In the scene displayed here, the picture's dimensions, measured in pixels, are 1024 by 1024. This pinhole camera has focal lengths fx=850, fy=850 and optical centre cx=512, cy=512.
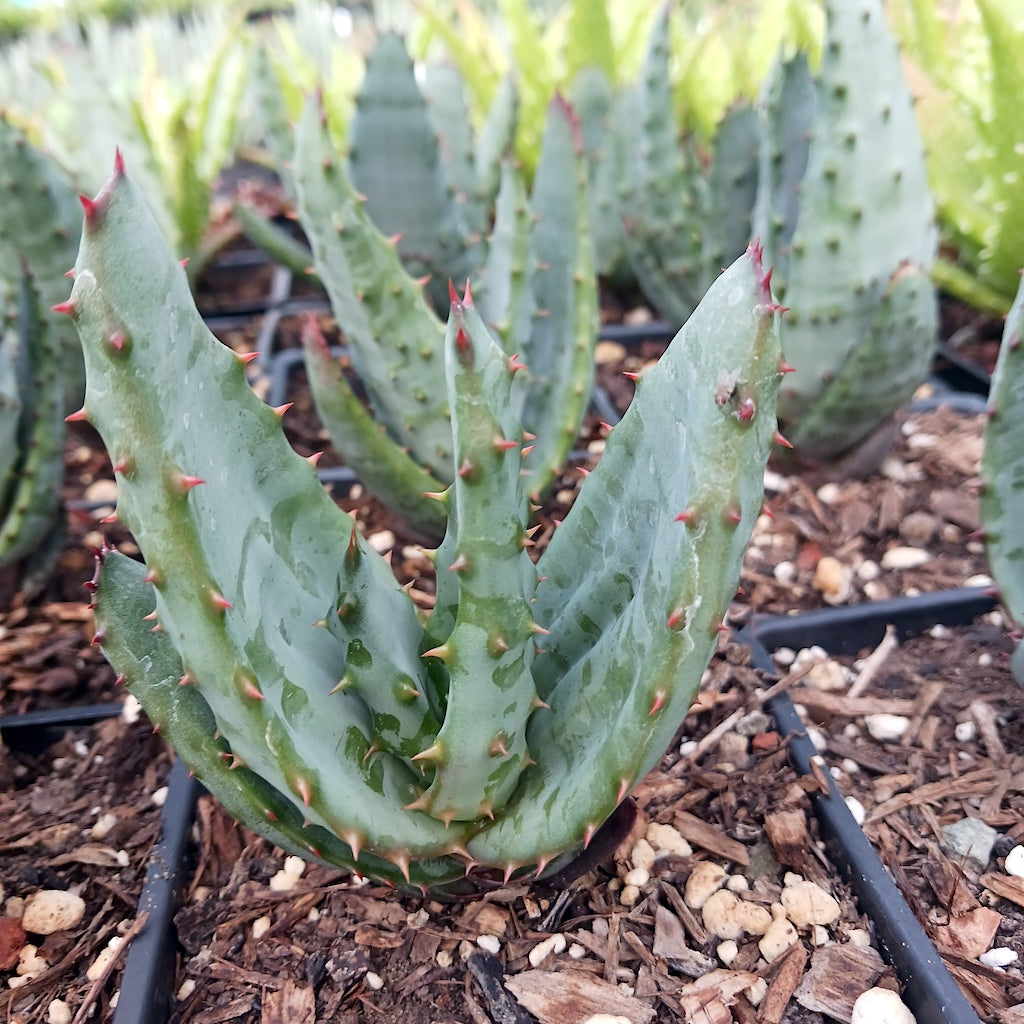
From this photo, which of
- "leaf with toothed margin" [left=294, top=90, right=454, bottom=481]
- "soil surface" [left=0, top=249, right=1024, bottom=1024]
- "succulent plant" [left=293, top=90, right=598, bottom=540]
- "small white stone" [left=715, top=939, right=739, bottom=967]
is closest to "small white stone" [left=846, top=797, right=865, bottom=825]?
"soil surface" [left=0, top=249, right=1024, bottom=1024]

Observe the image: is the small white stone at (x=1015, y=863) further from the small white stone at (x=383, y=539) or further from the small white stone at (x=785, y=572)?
the small white stone at (x=383, y=539)

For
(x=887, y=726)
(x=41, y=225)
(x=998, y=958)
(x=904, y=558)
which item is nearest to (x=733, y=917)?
(x=998, y=958)

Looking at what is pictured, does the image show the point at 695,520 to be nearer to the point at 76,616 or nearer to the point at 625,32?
the point at 76,616

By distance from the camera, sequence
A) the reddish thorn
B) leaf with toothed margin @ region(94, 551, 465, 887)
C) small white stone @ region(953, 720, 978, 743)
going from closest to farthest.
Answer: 1. the reddish thorn
2. leaf with toothed margin @ region(94, 551, 465, 887)
3. small white stone @ region(953, 720, 978, 743)

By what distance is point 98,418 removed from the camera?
0.56 meters

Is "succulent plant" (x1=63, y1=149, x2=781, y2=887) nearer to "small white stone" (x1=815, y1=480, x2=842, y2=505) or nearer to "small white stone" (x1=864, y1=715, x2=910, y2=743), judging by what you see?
"small white stone" (x1=864, y1=715, x2=910, y2=743)

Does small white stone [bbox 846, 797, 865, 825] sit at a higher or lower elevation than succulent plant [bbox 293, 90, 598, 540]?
lower

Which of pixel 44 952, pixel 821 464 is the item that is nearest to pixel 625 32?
pixel 821 464

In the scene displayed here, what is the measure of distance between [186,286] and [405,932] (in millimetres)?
658

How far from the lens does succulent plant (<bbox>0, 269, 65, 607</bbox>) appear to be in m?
1.23

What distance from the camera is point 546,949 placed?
854 mm

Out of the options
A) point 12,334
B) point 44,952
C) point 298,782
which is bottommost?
point 44,952

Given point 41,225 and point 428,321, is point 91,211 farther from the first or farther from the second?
point 41,225

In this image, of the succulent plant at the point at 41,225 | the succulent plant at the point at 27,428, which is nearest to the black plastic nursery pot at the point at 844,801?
the succulent plant at the point at 27,428
